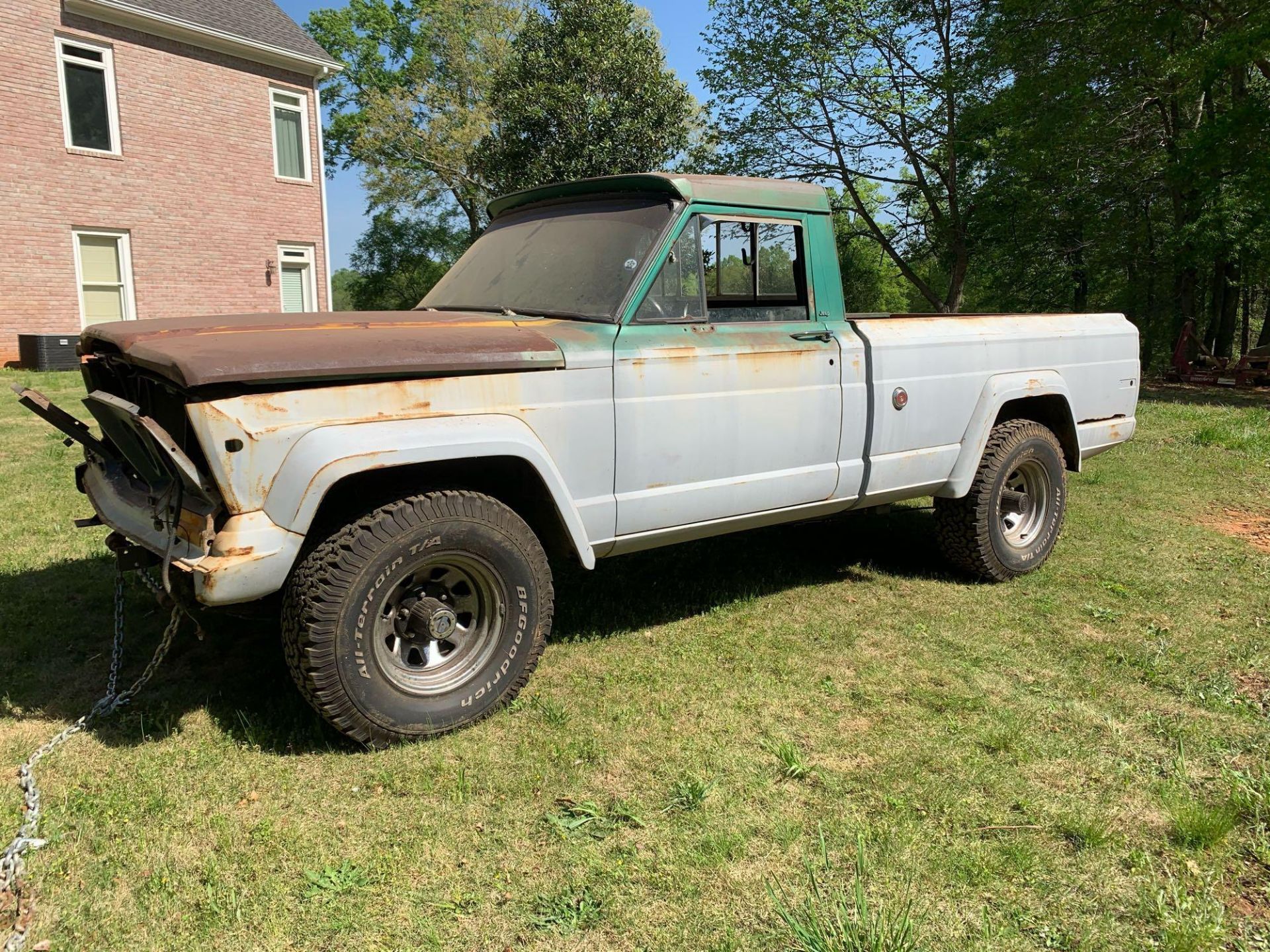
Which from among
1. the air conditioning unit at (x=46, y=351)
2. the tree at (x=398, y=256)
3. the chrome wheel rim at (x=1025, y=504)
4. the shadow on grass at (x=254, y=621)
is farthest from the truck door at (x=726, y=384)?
the tree at (x=398, y=256)

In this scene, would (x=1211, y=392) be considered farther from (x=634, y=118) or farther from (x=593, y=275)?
(x=593, y=275)

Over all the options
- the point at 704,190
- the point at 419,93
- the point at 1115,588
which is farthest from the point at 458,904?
the point at 419,93

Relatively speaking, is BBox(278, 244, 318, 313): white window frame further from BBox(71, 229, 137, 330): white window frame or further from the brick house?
BBox(71, 229, 137, 330): white window frame

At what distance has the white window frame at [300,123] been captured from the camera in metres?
18.2

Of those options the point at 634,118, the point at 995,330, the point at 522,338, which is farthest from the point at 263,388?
the point at 634,118

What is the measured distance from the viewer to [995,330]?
16.5 feet

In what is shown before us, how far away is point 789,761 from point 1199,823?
1.25m

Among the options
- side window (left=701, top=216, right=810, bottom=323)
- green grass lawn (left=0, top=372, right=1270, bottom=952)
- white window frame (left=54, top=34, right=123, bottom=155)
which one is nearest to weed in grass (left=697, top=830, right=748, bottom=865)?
green grass lawn (left=0, top=372, right=1270, bottom=952)

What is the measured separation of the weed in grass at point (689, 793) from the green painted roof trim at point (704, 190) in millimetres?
2374

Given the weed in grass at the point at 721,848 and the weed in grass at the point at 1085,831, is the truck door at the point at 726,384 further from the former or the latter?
the weed in grass at the point at 1085,831

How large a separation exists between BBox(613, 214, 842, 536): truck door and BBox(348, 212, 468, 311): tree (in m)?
41.0

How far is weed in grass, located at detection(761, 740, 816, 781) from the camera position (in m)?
3.08

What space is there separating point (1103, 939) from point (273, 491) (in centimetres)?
267

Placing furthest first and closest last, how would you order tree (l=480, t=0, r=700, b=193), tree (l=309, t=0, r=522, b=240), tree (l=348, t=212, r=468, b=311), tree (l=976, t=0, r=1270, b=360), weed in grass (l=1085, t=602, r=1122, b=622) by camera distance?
tree (l=348, t=212, r=468, b=311)
tree (l=309, t=0, r=522, b=240)
tree (l=480, t=0, r=700, b=193)
tree (l=976, t=0, r=1270, b=360)
weed in grass (l=1085, t=602, r=1122, b=622)
